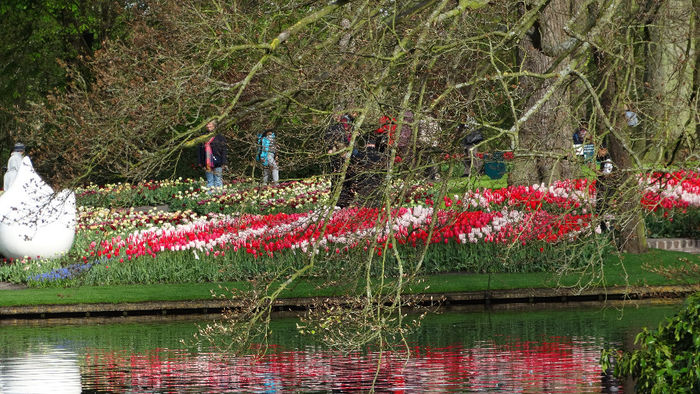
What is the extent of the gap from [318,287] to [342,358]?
4.15 metres

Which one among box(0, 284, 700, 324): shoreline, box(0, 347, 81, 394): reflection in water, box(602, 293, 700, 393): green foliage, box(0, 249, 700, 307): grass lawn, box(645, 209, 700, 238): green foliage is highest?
box(645, 209, 700, 238): green foliage

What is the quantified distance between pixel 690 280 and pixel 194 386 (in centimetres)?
854

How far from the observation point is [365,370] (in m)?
11.2

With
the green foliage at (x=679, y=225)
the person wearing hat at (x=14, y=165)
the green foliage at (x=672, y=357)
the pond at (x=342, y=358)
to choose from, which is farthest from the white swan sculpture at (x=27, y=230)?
the green foliage at (x=672, y=357)

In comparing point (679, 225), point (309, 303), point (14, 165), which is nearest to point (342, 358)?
point (309, 303)

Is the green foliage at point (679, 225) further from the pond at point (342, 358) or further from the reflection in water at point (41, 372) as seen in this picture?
the reflection in water at point (41, 372)

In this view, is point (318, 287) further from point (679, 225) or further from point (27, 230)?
point (679, 225)

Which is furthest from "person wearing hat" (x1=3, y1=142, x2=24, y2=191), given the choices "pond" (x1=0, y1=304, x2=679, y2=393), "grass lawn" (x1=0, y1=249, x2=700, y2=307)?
"pond" (x1=0, y1=304, x2=679, y2=393)

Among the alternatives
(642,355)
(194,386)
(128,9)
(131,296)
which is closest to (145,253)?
(131,296)

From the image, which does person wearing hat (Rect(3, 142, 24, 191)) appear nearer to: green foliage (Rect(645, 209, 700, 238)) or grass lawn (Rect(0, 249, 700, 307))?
grass lawn (Rect(0, 249, 700, 307))

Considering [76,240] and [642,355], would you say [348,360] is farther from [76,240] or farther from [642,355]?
[76,240]

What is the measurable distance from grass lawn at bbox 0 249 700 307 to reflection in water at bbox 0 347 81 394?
3.61 m

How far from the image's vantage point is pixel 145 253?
63.8 feet

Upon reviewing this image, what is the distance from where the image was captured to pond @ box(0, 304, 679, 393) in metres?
10.3
